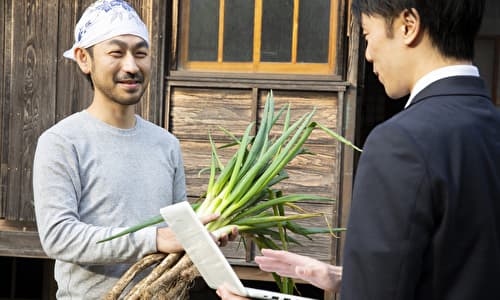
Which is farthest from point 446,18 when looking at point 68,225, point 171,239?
point 68,225

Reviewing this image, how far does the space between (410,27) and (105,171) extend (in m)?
1.21

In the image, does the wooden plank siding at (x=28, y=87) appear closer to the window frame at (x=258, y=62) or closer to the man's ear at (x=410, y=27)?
the window frame at (x=258, y=62)

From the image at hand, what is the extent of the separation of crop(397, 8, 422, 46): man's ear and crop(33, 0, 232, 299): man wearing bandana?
0.88 m

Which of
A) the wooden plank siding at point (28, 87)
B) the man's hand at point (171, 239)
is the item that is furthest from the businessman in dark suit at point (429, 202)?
the wooden plank siding at point (28, 87)

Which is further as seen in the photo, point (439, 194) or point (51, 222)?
point (51, 222)

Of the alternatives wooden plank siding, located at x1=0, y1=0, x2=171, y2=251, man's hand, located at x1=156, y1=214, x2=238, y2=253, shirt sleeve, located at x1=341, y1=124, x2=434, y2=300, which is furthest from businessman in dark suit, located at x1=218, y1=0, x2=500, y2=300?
wooden plank siding, located at x1=0, y1=0, x2=171, y2=251

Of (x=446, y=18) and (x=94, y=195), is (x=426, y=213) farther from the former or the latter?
(x=94, y=195)

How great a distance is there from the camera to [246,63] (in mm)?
5711

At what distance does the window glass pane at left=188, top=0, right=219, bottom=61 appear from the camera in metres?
5.79

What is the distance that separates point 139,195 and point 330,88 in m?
3.13

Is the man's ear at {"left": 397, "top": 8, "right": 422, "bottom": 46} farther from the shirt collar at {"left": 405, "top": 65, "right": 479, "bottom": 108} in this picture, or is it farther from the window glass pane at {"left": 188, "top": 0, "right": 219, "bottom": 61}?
the window glass pane at {"left": 188, "top": 0, "right": 219, "bottom": 61}

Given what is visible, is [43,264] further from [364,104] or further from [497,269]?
[497,269]

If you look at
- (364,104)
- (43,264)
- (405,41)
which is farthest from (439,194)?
(43,264)

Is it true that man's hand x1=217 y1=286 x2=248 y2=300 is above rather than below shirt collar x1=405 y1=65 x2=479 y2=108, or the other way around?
below
